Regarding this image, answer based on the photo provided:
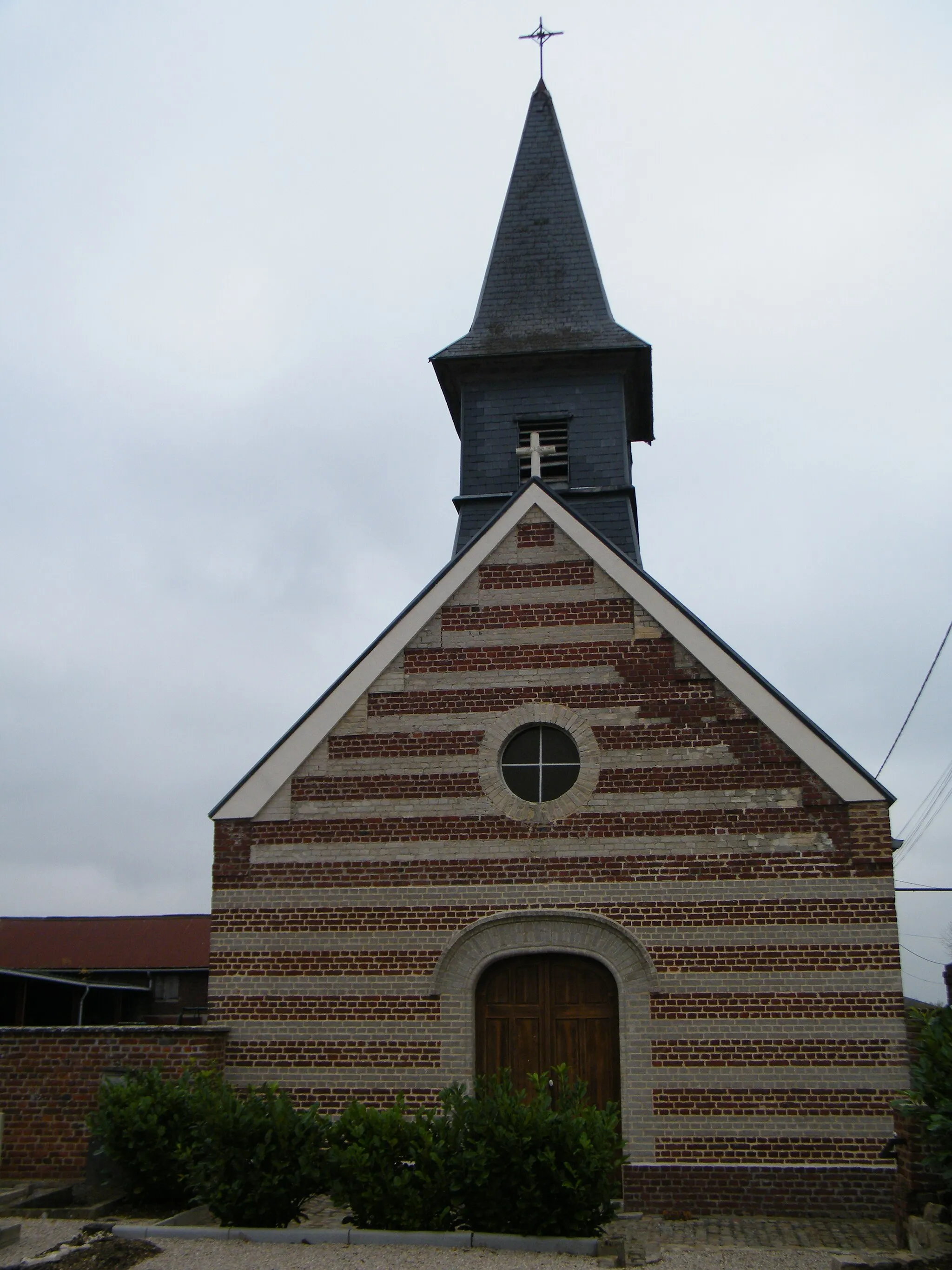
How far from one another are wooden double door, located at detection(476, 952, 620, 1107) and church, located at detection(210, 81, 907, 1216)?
25 mm

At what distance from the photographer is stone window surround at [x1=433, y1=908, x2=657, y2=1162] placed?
11391 millimetres

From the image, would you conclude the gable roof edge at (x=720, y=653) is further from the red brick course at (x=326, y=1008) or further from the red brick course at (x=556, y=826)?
the red brick course at (x=326, y=1008)

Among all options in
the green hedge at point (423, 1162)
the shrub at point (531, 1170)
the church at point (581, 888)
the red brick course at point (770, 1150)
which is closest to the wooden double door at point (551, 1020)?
the church at point (581, 888)

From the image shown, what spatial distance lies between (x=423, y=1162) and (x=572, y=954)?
11.3 feet

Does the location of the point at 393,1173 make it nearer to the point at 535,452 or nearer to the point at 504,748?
the point at 504,748

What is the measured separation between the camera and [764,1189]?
431 inches

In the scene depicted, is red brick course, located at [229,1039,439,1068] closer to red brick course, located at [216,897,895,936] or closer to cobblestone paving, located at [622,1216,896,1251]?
red brick course, located at [216,897,895,936]

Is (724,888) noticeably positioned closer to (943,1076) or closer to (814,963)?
(814,963)

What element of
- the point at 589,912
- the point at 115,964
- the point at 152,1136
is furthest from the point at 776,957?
the point at 115,964

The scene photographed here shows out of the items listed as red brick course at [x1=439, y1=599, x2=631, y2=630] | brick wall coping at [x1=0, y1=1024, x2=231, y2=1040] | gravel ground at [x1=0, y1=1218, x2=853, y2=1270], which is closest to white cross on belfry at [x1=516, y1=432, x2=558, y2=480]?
red brick course at [x1=439, y1=599, x2=631, y2=630]

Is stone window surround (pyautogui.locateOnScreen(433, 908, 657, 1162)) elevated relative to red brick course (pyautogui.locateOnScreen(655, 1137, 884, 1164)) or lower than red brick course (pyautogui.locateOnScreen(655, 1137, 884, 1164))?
elevated

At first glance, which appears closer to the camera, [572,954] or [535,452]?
[572,954]

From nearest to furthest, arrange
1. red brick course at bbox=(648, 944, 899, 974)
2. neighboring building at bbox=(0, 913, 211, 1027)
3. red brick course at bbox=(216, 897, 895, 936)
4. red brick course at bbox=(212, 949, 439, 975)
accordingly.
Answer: red brick course at bbox=(648, 944, 899, 974) < red brick course at bbox=(216, 897, 895, 936) < red brick course at bbox=(212, 949, 439, 975) < neighboring building at bbox=(0, 913, 211, 1027)

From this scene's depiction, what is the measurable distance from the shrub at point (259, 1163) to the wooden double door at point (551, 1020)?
2814 millimetres
